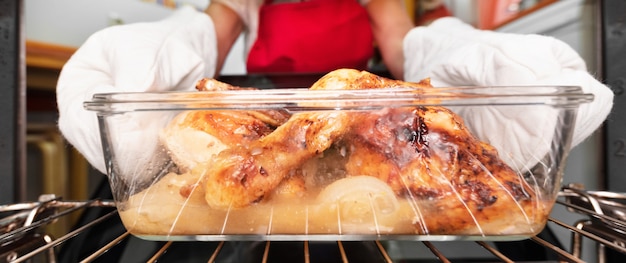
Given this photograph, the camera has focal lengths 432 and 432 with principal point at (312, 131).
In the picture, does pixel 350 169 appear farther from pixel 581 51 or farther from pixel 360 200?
pixel 581 51

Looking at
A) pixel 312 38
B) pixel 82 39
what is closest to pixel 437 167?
pixel 312 38

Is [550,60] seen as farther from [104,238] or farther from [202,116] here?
[104,238]

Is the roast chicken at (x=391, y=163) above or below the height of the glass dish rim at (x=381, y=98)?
below

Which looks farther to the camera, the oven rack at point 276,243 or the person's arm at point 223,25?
the person's arm at point 223,25

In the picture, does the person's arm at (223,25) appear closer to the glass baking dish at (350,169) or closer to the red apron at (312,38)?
the red apron at (312,38)

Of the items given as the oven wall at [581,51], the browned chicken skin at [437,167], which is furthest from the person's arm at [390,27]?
the browned chicken skin at [437,167]

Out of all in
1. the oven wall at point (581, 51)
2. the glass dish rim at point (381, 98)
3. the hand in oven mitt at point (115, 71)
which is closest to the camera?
the glass dish rim at point (381, 98)

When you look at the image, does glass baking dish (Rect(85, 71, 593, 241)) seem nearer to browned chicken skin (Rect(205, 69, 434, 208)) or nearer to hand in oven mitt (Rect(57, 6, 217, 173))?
browned chicken skin (Rect(205, 69, 434, 208))
